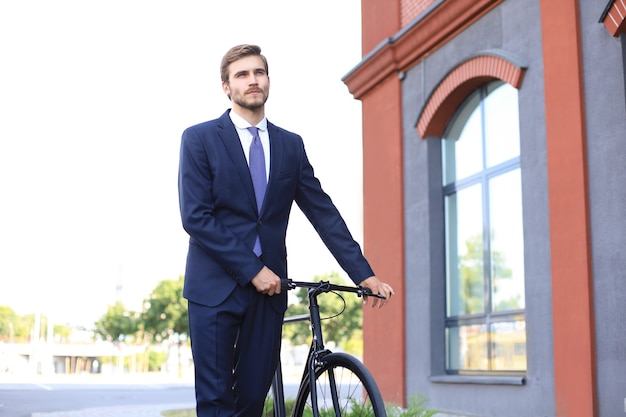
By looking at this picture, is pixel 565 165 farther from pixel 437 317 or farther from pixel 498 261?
pixel 437 317

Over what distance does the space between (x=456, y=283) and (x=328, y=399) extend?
6644 mm

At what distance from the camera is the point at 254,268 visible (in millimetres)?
3055

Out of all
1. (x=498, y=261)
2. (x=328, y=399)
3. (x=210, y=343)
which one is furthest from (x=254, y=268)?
(x=498, y=261)

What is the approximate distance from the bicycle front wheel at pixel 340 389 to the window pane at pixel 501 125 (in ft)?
19.1

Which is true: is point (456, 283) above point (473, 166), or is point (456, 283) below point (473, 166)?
below

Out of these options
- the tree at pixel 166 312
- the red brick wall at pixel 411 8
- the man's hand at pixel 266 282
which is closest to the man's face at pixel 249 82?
Result: the man's hand at pixel 266 282

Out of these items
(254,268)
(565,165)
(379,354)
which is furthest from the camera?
(379,354)

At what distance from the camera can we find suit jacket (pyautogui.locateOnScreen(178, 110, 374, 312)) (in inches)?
122

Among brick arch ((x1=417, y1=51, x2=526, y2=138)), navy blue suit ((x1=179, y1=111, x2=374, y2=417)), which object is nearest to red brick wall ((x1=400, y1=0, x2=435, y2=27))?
brick arch ((x1=417, y1=51, x2=526, y2=138))

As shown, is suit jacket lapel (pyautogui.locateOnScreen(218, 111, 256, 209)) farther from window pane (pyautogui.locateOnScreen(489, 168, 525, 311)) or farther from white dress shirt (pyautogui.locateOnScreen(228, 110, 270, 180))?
window pane (pyautogui.locateOnScreen(489, 168, 525, 311))

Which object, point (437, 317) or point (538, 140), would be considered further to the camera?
point (437, 317)

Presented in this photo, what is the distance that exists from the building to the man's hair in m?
4.24

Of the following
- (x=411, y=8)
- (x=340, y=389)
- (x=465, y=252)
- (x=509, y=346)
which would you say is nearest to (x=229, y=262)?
(x=340, y=389)

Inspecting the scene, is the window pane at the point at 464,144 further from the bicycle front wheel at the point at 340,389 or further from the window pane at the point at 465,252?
the bicycle front wheel at the point at 340,389
